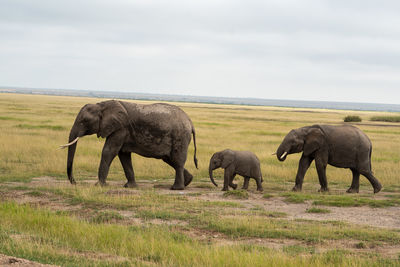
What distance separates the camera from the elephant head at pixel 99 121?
15.6 meters

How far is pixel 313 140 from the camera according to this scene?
1631 centimetres

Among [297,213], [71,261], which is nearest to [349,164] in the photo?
[297,213]

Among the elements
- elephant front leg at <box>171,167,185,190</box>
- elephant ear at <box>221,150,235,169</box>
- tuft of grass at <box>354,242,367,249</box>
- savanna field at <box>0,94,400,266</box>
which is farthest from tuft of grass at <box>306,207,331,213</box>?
elephant front leg at <box>171,167,185,190</box>

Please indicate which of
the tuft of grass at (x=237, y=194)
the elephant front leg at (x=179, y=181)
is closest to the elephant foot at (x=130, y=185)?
the elephant front leg at (x=179, y=181)

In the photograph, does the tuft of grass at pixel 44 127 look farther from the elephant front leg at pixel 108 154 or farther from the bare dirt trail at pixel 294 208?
the elephant front leg at pixel 108 154

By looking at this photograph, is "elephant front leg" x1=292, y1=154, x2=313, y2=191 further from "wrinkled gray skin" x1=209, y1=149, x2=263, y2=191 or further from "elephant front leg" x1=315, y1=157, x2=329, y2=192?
"wrinkled gray skin" x1=209, y1=149, x2=263, y2=191

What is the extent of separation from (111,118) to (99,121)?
0.39 meters

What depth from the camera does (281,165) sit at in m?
22.3

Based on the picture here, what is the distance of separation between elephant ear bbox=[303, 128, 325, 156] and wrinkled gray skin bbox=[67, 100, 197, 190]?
3537 millimetres

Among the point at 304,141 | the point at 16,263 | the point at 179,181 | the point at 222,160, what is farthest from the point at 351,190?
the point at 16,263

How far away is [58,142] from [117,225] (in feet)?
59.3

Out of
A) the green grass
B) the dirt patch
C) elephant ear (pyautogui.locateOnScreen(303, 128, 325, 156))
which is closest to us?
the dirt patch

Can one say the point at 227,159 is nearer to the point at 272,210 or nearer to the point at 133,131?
the point at 133,131

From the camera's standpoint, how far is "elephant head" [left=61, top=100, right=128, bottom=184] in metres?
15.6
